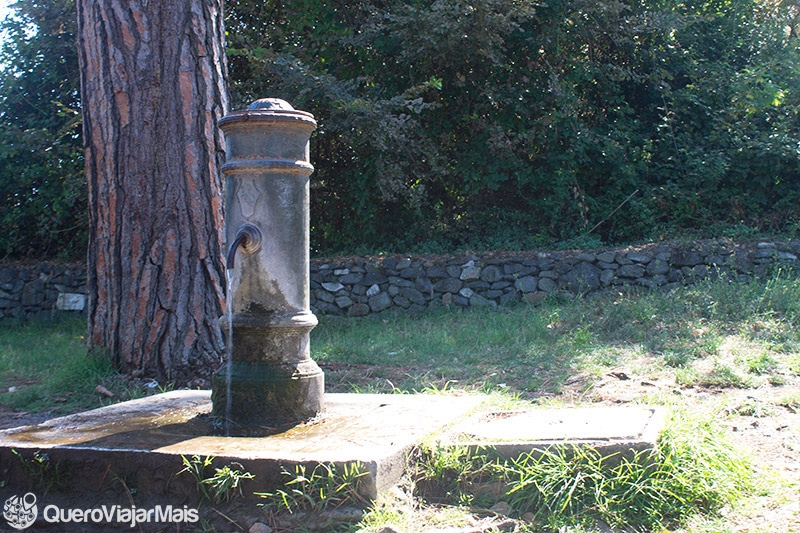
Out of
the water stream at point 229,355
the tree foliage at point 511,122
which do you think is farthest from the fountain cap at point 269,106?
the tree foliage at point 511,122

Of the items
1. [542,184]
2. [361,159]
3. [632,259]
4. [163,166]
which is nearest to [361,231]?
[361,159]

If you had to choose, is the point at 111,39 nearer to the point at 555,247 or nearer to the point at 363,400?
the point at 363,400

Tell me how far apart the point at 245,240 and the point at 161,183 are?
2078 millimetres

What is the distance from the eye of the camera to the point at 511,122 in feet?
34.6

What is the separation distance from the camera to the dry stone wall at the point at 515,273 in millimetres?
8891

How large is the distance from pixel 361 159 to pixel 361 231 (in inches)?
42.5

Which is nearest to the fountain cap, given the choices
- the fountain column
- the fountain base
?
the fountain column

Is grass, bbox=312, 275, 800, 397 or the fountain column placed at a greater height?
the fountain column

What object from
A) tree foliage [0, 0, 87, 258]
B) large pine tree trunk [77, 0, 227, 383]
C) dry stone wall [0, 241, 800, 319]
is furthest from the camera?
tree foliage [0, 0, 87, 258]

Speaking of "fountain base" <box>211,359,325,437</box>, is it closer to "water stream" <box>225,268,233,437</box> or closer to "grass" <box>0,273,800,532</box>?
"water stream" <box>225,268,233,437</box>

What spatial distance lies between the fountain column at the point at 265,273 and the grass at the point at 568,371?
73 centimetres

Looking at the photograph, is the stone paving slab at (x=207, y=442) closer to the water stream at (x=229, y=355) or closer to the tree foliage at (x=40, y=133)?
the water stream at (x=229, y=355)

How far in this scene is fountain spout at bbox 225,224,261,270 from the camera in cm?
349

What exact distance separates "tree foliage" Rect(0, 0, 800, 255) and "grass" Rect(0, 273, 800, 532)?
201cm
